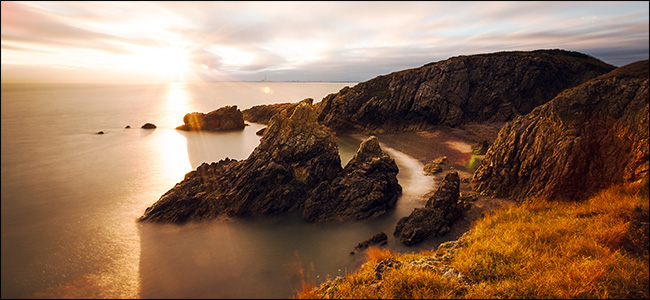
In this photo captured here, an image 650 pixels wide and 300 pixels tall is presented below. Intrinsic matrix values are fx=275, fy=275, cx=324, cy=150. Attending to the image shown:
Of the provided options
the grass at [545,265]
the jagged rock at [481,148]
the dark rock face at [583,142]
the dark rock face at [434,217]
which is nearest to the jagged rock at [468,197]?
the dark rock face at [583,142]

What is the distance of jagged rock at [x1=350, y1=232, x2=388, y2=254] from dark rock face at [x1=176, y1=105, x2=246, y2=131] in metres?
64.9

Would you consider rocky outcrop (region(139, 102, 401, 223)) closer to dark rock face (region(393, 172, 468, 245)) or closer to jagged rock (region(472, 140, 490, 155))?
dark rock face (region(393, 172, 468, 245))

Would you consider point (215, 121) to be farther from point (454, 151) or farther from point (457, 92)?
point (457, 92)

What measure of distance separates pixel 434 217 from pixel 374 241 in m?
4.88

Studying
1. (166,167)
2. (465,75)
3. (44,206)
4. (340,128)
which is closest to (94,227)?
Result: (44,206)

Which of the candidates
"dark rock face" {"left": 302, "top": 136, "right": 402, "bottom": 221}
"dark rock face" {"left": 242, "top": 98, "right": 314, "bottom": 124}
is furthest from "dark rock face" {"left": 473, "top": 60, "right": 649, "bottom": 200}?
"dark rock face" {"left": 242, "top": 98, "right": 314, "bottom": 124}

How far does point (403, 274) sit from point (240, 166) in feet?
70.4

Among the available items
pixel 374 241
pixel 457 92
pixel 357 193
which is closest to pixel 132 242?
pixel 374 241

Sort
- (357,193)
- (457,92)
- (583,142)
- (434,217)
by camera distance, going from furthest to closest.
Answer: (457,92) < (357,193) < (583,142) < (434,217)

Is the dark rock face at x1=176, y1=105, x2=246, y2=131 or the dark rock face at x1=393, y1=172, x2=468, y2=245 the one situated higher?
the dark rock face at x1=176, y1=105, x2=246, y2=131

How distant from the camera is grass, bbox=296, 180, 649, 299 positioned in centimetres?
875

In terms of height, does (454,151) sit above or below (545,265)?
below

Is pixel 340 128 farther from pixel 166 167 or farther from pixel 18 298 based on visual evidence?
pixel 18 298

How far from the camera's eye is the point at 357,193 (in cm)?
2514
